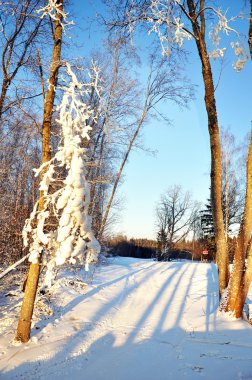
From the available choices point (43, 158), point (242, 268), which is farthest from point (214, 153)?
point (43, 158)

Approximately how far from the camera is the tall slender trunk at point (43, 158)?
17.2 feet

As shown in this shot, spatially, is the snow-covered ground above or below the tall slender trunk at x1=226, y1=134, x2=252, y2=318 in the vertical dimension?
below

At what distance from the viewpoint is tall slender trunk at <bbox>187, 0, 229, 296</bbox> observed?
7.24 metres

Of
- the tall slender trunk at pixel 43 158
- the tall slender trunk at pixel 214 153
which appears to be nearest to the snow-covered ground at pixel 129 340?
the tall slender trunk at pixel 43 158

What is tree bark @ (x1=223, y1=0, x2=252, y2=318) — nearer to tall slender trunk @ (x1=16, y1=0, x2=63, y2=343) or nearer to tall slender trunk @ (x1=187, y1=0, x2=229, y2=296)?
tall slender trunk @ (x1=187, y1=0, x2=229, y2=296)

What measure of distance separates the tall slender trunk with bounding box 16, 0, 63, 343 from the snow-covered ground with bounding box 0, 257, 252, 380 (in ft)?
0.98

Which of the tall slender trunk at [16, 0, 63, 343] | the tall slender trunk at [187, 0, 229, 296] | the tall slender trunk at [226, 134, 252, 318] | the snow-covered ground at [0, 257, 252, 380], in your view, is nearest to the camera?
the snow-covered ground at [0, 257, 252, 380]

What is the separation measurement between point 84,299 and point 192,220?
93.1ft

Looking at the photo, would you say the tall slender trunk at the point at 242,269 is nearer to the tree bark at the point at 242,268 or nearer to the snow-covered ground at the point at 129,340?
the tree bark at the point at 242,268

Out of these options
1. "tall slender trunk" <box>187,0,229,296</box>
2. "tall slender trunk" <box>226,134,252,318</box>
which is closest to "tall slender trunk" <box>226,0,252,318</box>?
"tall slender trunk" <box>226,134,252,318</box>

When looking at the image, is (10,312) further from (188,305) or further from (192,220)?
(192,220)

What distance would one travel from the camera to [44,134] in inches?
228

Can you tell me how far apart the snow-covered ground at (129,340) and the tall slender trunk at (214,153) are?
114 cm

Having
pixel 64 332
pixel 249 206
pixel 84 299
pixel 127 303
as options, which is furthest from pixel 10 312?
pixel 249 206
